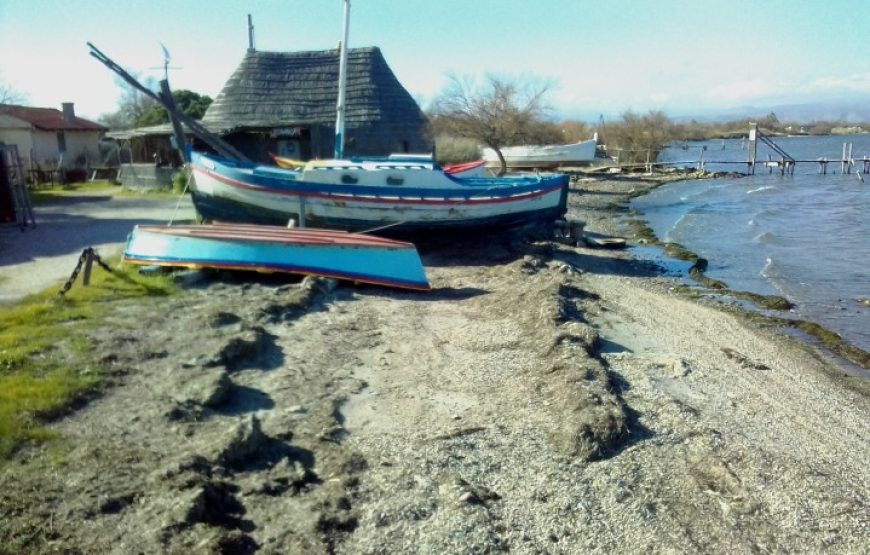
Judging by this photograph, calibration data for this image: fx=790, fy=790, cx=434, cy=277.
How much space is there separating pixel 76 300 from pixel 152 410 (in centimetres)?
414

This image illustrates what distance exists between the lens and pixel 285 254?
12.8m

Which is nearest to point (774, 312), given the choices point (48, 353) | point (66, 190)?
point (48, 353)

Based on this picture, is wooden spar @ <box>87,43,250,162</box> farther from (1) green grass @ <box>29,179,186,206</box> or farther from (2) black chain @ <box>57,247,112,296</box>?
(2) black chain @ <box>57,247,112,296</box>

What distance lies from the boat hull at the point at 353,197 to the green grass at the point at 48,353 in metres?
5.22

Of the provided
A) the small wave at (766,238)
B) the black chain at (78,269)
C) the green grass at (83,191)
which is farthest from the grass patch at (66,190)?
the small wave at (766,238)

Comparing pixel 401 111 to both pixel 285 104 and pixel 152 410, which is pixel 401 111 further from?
pixel 152 410

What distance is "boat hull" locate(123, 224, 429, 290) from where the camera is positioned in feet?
41.8

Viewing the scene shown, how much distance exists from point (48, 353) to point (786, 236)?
79.8ft

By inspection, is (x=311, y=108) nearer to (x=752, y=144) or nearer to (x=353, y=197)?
(x=353, y=197)

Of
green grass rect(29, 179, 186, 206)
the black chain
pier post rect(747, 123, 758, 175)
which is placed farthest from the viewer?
pier post rect(747, 123, 758, 175)

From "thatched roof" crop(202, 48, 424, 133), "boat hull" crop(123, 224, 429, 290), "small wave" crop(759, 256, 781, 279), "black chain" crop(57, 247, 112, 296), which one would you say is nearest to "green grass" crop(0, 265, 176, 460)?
"black chain" crop(57, 247, 112, 296)

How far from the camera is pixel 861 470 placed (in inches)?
282

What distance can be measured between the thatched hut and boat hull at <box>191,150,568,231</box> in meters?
10.0

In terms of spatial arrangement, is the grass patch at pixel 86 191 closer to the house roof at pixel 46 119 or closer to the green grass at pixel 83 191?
the green grass at pixel 83 191
